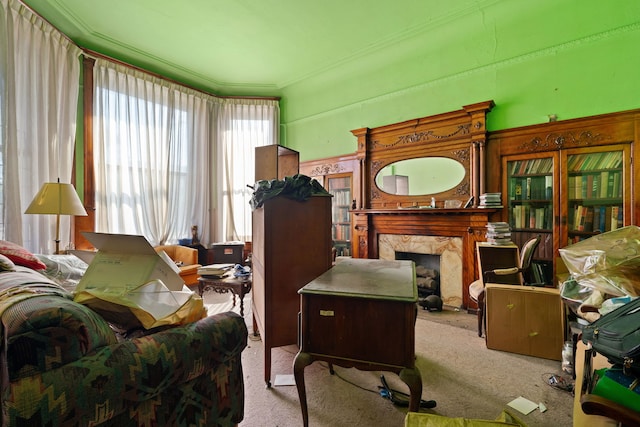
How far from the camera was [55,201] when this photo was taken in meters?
2.64

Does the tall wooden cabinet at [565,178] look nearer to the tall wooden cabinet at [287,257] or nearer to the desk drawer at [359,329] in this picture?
the tall wooden cabinet at [287,257]

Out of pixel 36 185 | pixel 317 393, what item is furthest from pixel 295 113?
pixel 317 393

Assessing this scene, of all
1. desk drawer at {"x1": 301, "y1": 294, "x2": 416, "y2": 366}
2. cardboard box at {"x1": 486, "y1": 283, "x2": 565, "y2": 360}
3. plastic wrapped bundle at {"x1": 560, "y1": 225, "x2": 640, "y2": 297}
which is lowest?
cardboard box at {"x1": 486, "y1": 283, "x2": 565, "y2": 360}

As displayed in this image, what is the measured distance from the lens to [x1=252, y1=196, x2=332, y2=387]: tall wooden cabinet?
1825 mm

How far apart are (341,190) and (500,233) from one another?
2.28 meters

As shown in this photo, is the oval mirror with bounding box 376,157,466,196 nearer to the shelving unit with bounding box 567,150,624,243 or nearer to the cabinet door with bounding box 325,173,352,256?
the cabinet door with bounding box 325,173,352,256

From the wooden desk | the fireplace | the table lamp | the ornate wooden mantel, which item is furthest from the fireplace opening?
the table lamp

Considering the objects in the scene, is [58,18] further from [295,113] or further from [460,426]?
[460,426]

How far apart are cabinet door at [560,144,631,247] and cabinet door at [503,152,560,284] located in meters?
0.10

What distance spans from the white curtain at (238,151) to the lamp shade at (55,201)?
2.21m

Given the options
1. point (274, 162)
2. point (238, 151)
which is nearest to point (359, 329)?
point (274, 162)

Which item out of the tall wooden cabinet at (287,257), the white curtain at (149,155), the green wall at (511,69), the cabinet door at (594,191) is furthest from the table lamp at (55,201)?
the cabinet door at (594,191)

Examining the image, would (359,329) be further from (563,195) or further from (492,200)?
(563,195)

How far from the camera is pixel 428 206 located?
360 cm
